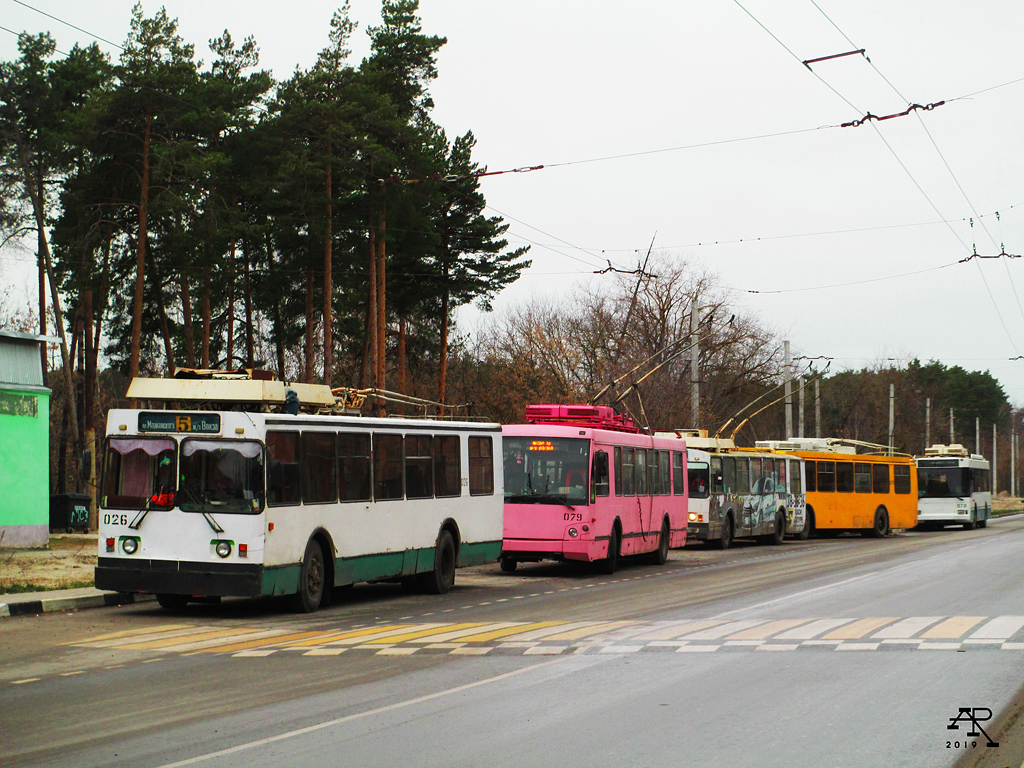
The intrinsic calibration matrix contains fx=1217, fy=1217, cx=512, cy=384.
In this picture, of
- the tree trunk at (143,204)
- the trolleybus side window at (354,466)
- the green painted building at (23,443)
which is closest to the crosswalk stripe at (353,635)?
the trolleybus side window at (354,466)

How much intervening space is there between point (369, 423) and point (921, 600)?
26.0 ft

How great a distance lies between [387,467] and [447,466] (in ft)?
5.86

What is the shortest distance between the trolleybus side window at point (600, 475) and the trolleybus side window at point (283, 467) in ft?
26.5

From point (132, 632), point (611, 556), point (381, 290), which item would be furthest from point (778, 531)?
point (132, 632)

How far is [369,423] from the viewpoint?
16781mm

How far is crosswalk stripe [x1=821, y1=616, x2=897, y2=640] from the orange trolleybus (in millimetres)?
25953

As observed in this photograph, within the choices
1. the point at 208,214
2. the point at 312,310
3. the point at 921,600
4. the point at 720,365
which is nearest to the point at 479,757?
the point at 921,600

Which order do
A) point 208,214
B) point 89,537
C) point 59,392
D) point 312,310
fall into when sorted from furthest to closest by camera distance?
point 59,392 → point 312,310 → point 208,214 → point 89,537

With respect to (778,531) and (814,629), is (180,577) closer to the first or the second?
(814,629)

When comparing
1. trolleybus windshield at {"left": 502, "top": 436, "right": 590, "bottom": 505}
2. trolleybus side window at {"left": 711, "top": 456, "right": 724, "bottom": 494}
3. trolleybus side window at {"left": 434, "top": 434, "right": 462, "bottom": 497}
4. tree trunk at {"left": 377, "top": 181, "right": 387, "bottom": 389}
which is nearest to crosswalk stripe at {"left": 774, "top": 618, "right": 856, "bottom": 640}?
trolleybus side window at {"left": 434, "top": 434, "right": 462, "bottom": 497}

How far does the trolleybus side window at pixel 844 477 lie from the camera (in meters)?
41.4

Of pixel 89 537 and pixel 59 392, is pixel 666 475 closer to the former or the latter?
pixel 89 537

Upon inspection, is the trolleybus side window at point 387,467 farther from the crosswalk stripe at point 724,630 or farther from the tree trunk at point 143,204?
the tree trunk at point 143,204

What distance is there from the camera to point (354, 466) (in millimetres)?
16391
